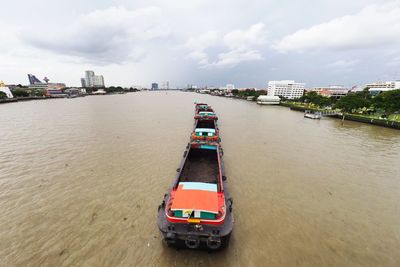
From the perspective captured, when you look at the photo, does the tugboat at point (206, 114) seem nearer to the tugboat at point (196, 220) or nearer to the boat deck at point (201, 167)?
the boat deck at point (201, 167)

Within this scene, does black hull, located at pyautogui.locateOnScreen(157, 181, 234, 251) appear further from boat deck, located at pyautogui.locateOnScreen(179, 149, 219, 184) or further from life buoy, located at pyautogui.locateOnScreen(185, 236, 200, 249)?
boat deck, located at pyautogui.locateOnScreen(179, 149, 219, 184)

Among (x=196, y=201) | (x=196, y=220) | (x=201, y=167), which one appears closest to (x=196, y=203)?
(x=196, y=201)

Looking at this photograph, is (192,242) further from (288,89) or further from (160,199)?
(288,89)

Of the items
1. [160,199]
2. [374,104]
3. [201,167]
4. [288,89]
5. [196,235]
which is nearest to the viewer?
[196,235]

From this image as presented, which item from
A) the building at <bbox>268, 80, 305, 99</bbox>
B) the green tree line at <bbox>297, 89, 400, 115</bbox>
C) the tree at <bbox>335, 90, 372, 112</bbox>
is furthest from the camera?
the building at <bbox>268, 80, 305, 99</bbox>

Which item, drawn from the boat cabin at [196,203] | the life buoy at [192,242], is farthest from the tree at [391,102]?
the life buoy at [192,242]

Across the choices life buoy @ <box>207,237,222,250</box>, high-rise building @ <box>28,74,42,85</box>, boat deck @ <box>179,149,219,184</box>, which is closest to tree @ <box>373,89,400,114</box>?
boat deck @ <box>179,149,219,184</box>
